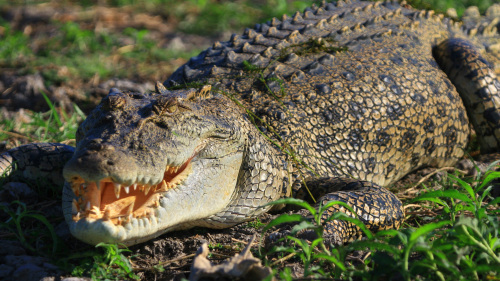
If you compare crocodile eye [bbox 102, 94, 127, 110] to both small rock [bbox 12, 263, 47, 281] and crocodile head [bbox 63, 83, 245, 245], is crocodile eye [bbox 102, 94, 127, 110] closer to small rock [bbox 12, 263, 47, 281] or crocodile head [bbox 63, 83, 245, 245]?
crocodile head [bbox 63, 83, 245, 245]

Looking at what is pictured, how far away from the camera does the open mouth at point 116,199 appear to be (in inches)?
97.7

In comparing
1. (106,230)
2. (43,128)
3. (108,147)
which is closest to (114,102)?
(108,147)

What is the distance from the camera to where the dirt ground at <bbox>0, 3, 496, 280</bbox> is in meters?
2.75

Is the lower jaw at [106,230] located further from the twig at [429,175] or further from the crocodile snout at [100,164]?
the twig at [429,175]

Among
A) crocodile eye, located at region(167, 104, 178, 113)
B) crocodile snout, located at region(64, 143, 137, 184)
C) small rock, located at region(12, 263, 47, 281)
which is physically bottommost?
small rock, located at region(12, 263, 47, 281)

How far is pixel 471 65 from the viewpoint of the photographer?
4684 mm

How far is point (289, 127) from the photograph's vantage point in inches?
148

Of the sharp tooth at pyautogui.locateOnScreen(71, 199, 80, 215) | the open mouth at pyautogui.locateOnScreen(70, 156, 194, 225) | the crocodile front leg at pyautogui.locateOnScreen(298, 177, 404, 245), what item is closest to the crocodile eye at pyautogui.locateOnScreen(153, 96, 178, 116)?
the open mouth at pyautogui.locateOnScreen(70, 156, 194, 225)

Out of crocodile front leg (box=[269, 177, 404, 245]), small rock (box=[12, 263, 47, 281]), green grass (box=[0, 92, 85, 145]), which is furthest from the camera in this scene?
green grass (box=[0, 92, 85, 145])

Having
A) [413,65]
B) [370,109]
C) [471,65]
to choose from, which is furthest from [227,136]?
[471,65]

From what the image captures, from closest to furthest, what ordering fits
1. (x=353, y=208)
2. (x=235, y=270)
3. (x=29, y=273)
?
1. (x=235, y=270)
2. (x=29, y=273)
3. (x=353, y=208)

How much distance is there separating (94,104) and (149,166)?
132 inches

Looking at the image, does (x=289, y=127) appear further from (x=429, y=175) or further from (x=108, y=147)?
(x=108, y=147)

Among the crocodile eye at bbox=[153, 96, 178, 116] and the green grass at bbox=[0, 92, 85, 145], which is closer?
the crocodile eye at bbox=[153, 96, 178, 116]
